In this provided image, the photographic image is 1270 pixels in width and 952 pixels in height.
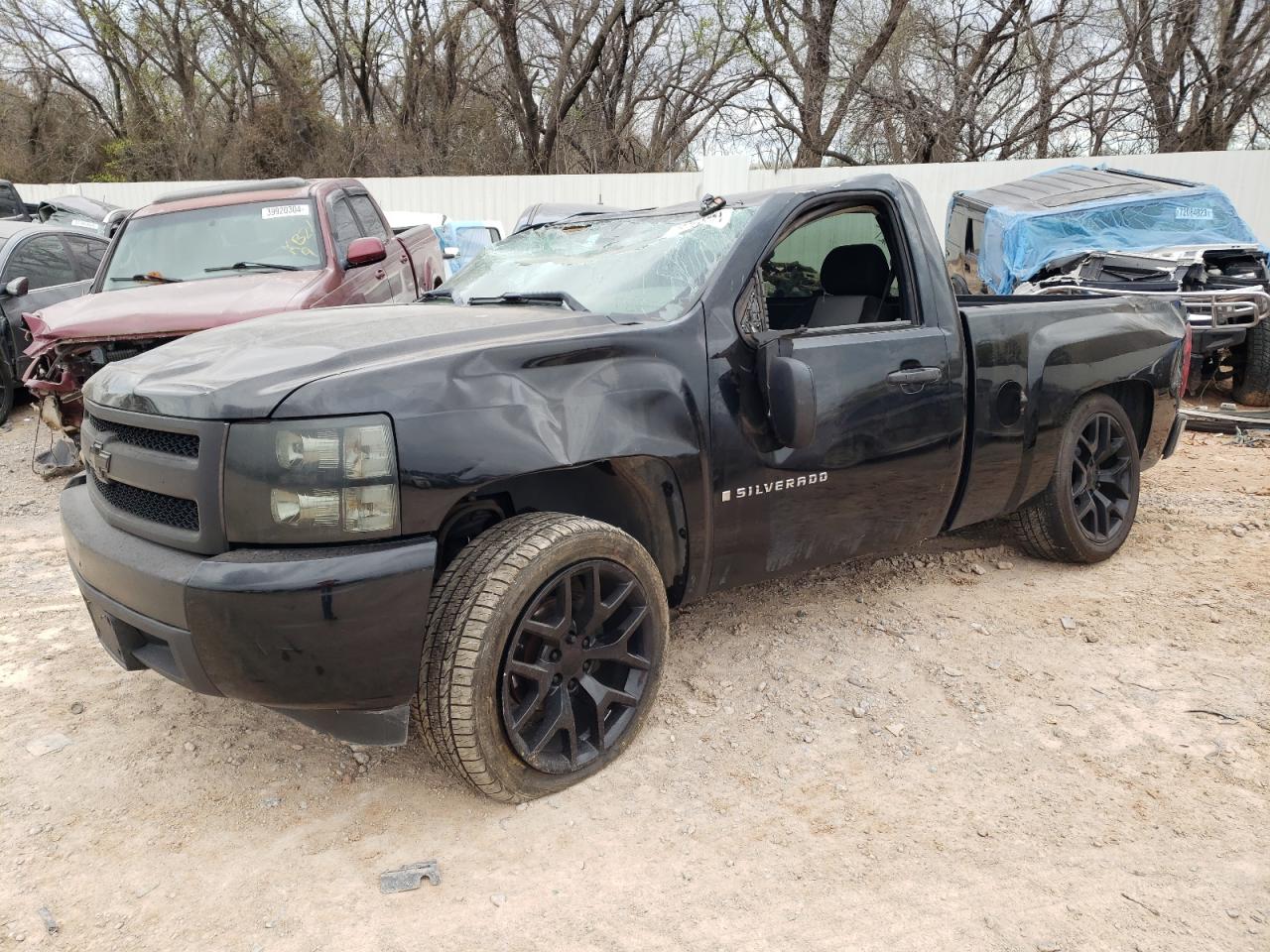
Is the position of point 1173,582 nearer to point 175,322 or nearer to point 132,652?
point 132,652

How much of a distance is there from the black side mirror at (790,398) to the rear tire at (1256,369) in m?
7.18

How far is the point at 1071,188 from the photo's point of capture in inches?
417

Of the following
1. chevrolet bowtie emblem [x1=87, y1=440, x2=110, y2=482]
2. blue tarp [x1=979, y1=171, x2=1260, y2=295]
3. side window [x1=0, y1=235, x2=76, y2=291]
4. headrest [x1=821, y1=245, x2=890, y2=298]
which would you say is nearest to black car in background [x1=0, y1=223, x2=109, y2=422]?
side window [x1=0, y1=235, x2=76, y2=291]

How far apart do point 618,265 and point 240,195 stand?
5154 mm

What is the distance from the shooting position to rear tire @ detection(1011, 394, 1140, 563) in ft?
14.3

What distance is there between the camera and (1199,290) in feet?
26.9

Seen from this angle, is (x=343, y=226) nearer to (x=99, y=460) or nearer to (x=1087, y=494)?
(x=99, y=460)

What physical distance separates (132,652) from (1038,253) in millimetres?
9296

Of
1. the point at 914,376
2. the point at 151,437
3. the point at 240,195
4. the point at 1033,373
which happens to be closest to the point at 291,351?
the point at 151,437

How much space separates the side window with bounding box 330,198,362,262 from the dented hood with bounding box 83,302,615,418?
394cm

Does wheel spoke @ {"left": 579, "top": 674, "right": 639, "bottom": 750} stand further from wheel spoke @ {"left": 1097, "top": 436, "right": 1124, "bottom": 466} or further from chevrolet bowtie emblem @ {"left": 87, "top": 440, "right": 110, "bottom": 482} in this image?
wheel spoke @ {"left": 1097, "top": 436, "right": 1124, "bottom": 466}

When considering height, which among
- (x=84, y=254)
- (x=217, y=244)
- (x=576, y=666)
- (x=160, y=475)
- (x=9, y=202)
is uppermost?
(x=9, y=202)

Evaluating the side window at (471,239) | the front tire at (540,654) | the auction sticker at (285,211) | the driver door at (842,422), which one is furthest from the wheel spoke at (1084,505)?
the side window at (471,239)

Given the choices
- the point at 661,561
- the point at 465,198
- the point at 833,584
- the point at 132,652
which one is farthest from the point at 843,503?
the point at 465,198
